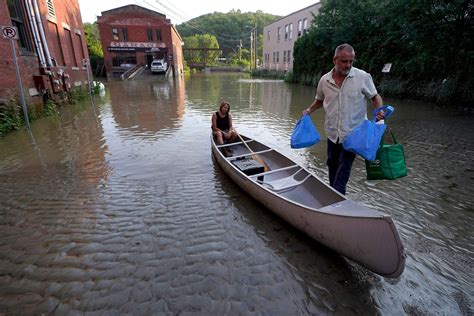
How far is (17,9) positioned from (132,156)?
903 centimetres

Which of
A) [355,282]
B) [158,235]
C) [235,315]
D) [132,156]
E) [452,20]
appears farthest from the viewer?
[452,20]

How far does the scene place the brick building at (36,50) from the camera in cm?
911

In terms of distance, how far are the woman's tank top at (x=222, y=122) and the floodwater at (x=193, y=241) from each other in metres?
0.80

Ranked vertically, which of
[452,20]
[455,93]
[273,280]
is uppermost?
[452,20]

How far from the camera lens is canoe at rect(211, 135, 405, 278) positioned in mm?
2580

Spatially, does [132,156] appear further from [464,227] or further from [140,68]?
[140,68]

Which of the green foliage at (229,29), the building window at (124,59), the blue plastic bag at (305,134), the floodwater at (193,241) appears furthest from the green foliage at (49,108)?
the green foliage at (229,29)

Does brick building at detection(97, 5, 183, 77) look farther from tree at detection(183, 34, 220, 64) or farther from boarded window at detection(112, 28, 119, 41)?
tree at detection(183, 34, 220, 64)

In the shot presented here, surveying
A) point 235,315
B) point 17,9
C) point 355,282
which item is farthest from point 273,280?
point 17,9

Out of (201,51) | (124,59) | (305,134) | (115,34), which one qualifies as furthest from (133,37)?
(305,134)

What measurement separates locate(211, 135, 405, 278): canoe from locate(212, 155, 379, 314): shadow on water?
0.72 feet

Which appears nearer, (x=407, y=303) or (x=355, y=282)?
(x=407, y=303)

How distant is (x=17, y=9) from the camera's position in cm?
1077

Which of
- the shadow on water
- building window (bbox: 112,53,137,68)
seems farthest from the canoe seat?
building window (bbox: 112,53,137,68)
